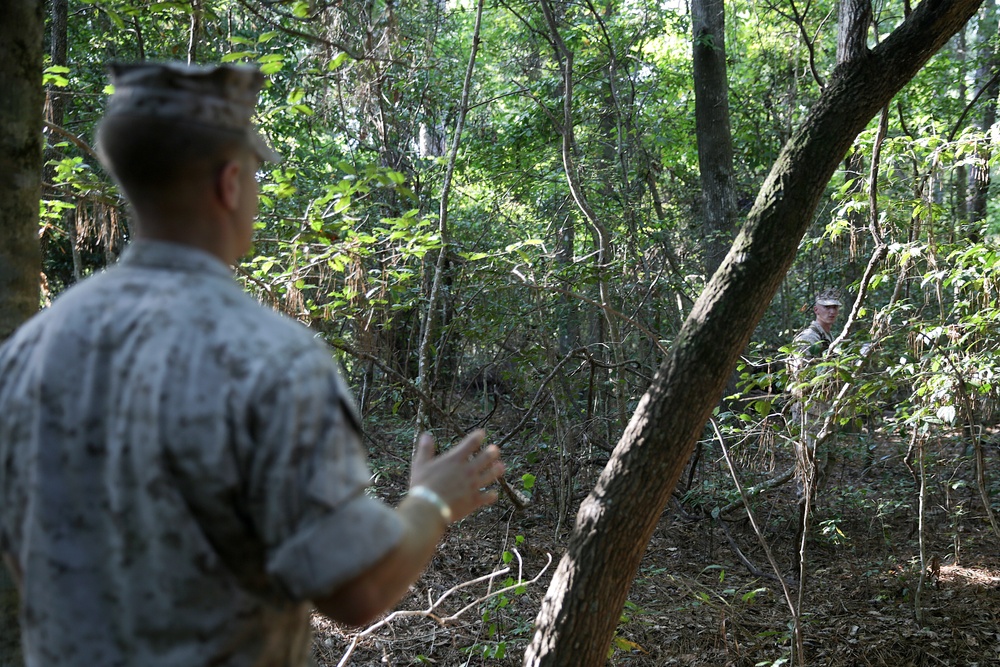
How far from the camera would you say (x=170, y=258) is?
132cm

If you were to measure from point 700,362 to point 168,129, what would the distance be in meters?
2.50

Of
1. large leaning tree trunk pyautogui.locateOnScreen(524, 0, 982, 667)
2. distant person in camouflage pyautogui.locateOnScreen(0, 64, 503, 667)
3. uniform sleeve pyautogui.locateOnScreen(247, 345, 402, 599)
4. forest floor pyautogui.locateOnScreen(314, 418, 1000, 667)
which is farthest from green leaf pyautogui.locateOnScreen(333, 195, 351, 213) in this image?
uniform sleeve pyautogui.locateOnScreen(247, 345, 402, 599)

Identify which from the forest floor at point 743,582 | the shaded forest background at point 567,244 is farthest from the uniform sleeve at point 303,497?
the shaded forest background at point 567,244

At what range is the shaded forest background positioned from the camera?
Answer: 4.64 meters

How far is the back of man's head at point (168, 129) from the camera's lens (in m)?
1.29

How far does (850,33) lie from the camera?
349 cm

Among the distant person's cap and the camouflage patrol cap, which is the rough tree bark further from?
the camouflage patrol cap

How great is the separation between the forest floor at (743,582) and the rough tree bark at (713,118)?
299 cm

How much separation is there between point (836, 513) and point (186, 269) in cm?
697

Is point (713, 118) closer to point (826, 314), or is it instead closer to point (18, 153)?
point (826, 314)

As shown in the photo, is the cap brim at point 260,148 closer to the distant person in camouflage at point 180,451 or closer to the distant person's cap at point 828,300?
the distant person in camouflage at point 180,451

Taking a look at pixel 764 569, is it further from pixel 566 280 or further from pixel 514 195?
pixel 514 195

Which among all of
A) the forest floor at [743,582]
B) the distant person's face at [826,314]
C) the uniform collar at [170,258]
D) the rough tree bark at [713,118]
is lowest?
the forest floor at [743,582]

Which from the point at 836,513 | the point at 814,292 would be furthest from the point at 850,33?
the point at 814,292
